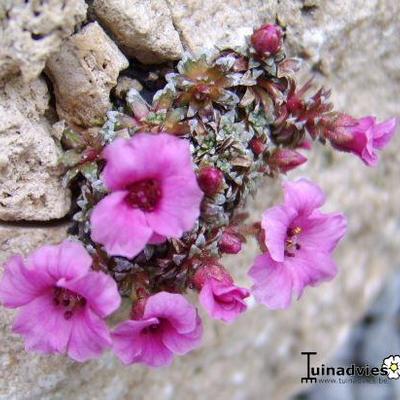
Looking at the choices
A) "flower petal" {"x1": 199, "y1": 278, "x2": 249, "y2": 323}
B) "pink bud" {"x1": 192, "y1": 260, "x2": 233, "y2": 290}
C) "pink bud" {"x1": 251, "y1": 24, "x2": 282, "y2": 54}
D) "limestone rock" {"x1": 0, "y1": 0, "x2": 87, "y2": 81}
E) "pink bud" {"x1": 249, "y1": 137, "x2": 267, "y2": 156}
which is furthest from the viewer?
"pink bud" {"x1": 249, "y1": 137, "x2": 267, "y2": 156}

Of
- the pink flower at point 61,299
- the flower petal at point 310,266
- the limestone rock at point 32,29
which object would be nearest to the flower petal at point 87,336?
the pink flower at point 61,299

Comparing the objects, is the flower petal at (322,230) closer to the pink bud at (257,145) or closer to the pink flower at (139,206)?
the pink bud at (257,145)

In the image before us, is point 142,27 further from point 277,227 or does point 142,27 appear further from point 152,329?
point 152,329

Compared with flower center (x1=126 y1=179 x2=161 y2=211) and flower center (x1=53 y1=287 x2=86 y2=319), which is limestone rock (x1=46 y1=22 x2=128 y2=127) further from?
flower center (x1=53 y1=287 x2=86 y2=319)

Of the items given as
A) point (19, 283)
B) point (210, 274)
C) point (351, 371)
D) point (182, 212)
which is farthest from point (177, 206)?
point (351, 371)

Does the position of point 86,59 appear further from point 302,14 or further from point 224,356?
point 224,356

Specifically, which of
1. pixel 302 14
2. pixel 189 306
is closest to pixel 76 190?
pixel 189 306

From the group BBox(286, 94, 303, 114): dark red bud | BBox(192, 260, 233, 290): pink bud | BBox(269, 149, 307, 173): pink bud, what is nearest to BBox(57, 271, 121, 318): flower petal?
BBox(192, 260, 233, 290): pink bud
